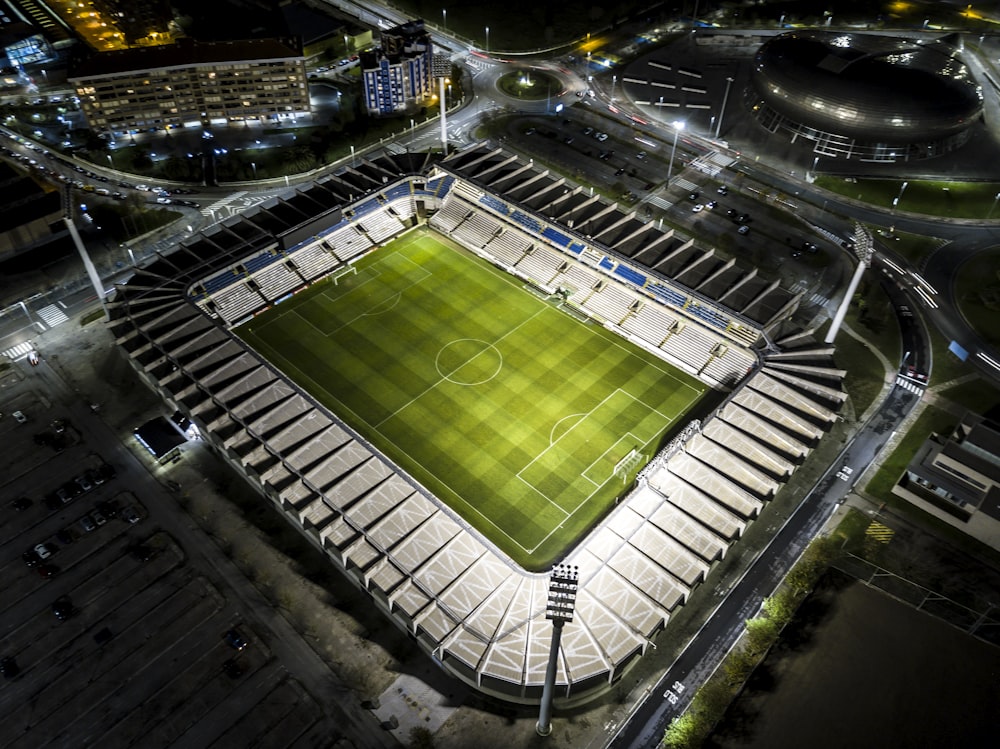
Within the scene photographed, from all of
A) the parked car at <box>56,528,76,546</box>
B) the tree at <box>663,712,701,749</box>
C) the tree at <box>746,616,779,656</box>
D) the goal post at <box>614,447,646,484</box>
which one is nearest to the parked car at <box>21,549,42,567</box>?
the parked car at <box>56,528,76,546</box>

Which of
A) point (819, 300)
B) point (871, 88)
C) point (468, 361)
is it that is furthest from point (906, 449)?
point (871, 88)

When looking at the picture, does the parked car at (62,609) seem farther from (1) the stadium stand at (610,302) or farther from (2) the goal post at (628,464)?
(1) the stadium stand at (610,302)

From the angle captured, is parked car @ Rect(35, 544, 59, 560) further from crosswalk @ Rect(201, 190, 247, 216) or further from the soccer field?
crosswalk @ Rect(201, 190, 247, 216)

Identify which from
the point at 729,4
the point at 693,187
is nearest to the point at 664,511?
the point at 693,187

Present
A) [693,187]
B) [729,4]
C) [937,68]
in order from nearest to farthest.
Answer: [693,187]
[937,68]
[729,4]

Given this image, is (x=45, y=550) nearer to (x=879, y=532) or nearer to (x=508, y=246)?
(x=508, y=246)

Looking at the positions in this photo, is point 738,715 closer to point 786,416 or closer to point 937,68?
point 786,416

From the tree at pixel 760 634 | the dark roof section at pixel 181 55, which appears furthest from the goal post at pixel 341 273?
the tree at pixel 760 634
